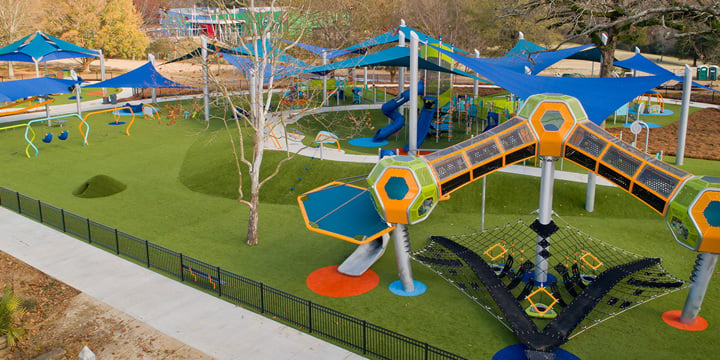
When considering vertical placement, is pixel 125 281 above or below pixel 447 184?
below

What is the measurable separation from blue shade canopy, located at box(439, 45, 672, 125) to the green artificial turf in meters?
4.59

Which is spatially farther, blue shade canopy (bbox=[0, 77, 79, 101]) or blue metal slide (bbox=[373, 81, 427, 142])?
blue shade canopy (bbox=[0, 77, 79, 101])

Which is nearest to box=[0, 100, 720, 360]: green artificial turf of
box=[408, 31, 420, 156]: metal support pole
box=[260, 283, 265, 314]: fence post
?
box=[260, 283, 265, 314]: fence post

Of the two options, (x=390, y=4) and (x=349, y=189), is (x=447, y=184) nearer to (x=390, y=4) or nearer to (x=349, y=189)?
(x=349, y=189)

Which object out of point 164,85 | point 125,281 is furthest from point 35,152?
point 125,281

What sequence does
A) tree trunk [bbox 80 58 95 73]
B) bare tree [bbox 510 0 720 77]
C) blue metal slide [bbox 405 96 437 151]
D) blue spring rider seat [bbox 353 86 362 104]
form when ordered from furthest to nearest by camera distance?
tree trunk [bbox 80 58 95 73]
blue spring rider seat [bbox 353 86 362 104]
blue metal slide [bbox 405 96 437 151]
bare tree [bbox 510 0 720 77]

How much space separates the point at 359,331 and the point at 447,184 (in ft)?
13.9

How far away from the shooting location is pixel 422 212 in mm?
14656

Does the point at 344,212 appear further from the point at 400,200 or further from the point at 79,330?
the point at 79,330

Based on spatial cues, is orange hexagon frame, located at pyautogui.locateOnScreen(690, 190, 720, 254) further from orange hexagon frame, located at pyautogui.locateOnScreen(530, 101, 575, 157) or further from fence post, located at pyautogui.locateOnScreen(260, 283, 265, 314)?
fence post, located at pyautogui.locateOnScreen(260, 283, 265, 314)

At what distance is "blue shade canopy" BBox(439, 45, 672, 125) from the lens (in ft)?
59.9

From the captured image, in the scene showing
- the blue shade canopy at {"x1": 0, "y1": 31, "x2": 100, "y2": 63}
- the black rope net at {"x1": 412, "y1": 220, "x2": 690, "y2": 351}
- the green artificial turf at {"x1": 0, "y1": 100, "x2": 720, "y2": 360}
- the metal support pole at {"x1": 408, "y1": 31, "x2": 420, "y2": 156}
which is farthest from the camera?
the blue shade canopy at {"x1": 0, "y1": 31, "x2": 100, "y2": 63}

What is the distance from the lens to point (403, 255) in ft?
51.4

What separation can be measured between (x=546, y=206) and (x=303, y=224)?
9589 mm
